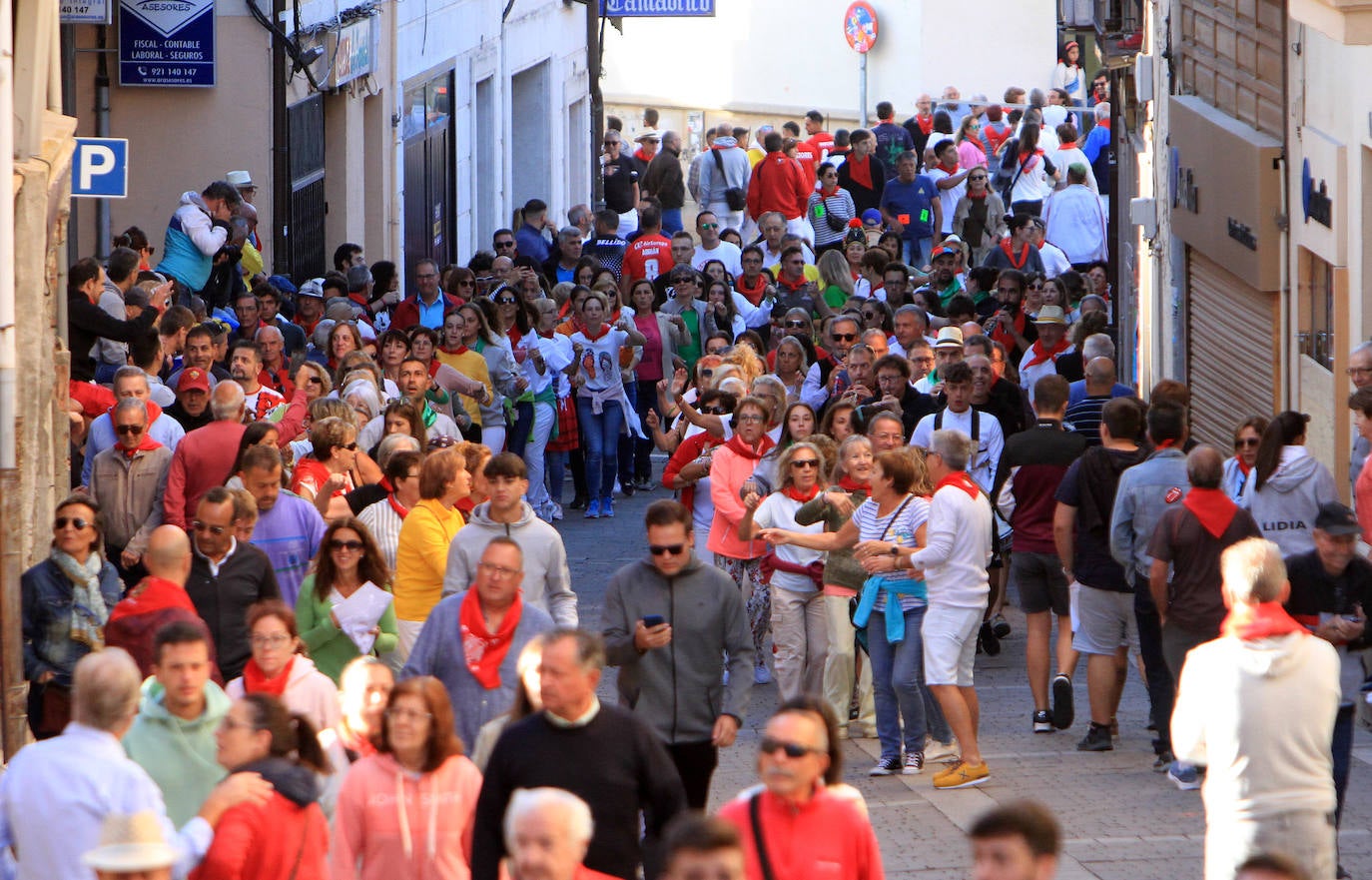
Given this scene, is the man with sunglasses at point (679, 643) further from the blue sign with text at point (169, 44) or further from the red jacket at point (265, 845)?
the blue sign with text at point (169, 44)

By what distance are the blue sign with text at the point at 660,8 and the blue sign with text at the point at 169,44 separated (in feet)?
38.6

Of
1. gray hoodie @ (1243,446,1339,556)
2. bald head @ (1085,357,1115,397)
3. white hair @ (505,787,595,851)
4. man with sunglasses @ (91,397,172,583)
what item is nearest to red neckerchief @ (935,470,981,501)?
gray hoodie @ (1243,446,1339,556)

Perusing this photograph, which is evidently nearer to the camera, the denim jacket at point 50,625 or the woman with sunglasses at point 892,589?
the denim jacket at point 50,625

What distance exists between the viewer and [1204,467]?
382 inches

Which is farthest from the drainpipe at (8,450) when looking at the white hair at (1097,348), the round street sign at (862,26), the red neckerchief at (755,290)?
the round street sign at (862,26)

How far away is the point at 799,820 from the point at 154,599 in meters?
3.60

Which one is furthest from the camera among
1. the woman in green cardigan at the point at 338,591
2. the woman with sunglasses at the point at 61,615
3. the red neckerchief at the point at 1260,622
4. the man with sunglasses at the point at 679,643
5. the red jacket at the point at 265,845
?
the woman with sunglasses at the point at 61,615

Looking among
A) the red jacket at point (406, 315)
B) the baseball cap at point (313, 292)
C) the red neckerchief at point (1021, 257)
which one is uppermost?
the red neckerchief at point (1021, 257)

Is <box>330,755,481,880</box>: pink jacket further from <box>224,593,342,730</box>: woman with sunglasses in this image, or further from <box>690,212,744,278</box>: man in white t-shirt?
<box>690,212,744,278</box>: man in white t-shirt

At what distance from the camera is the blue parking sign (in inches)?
516

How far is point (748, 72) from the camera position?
45844 millimetres

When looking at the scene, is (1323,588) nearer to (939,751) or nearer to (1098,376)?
(939,751)

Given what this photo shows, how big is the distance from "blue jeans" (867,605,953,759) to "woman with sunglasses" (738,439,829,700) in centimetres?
49

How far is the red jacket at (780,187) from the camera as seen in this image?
2648 centimetres
